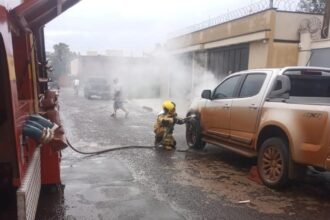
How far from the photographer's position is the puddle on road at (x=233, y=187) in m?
5.07

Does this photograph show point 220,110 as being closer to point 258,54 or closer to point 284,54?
point 284,54

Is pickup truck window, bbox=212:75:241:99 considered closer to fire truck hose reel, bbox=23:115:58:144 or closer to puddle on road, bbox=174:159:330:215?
puddle on road, bbox=174:159:330:215

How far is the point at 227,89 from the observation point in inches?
295

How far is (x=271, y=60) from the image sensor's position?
43.3 ft

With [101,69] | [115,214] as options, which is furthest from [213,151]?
[101,69]

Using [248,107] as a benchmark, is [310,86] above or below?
above

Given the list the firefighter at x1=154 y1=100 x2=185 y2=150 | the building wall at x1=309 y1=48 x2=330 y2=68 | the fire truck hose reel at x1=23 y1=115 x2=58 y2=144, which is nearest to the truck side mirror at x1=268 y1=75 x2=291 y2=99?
the firefighter at x1=154 y1=100 x2=185 y2=150

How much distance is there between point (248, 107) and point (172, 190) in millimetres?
1998

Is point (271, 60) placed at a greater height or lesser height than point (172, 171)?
greater

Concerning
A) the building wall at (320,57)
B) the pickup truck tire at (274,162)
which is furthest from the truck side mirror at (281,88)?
the building wall at (320,57)

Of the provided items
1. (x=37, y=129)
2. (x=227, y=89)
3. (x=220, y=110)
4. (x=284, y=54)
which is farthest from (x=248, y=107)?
(x=284, y=54)

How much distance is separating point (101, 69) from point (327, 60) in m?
22.2

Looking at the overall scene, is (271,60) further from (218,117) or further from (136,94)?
(136,94)

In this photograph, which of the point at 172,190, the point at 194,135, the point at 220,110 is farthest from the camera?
the point at 194,135
